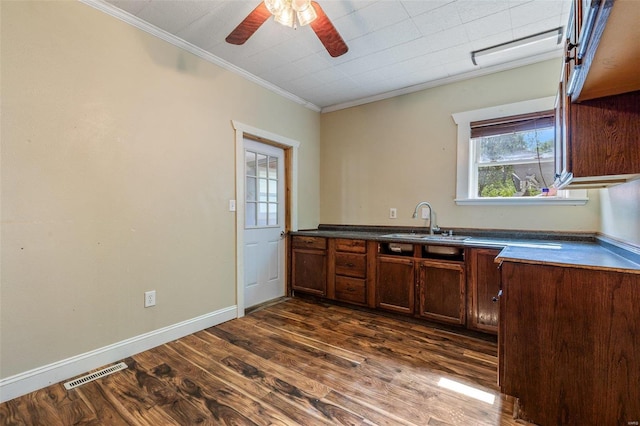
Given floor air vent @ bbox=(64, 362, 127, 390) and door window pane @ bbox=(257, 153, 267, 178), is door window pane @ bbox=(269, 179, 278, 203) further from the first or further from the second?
floor air vent @ bbox=(64, 362, 127, 390)

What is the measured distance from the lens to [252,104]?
3.16 m

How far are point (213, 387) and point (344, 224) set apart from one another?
2577mm

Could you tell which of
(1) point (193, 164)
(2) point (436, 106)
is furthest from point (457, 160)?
(1) point (193, 164)

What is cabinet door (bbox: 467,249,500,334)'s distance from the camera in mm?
2381

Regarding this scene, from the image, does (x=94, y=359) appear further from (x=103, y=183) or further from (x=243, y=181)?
(x=243, y=181)

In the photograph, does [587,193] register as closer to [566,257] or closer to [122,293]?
[566,257]

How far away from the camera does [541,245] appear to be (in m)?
2.30

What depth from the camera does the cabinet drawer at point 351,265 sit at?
3.11 m

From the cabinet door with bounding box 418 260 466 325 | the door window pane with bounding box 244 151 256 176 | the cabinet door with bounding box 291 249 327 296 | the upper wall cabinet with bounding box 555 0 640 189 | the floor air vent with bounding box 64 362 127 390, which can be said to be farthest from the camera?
the cabinet door with bounding box 291 249 327 296

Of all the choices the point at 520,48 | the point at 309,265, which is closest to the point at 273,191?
the point at 309,265

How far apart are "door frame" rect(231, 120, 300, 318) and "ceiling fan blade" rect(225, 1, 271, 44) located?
1174 millimetres

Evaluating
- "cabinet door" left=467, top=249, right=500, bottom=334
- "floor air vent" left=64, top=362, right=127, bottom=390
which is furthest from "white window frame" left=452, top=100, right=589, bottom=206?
"floor air vent" left=64, top=362, right=127, bottom=390

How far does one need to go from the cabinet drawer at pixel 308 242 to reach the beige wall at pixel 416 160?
0.66 meters

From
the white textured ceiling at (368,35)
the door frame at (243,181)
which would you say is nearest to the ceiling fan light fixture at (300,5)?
the white textured ceiling at (368,35)
